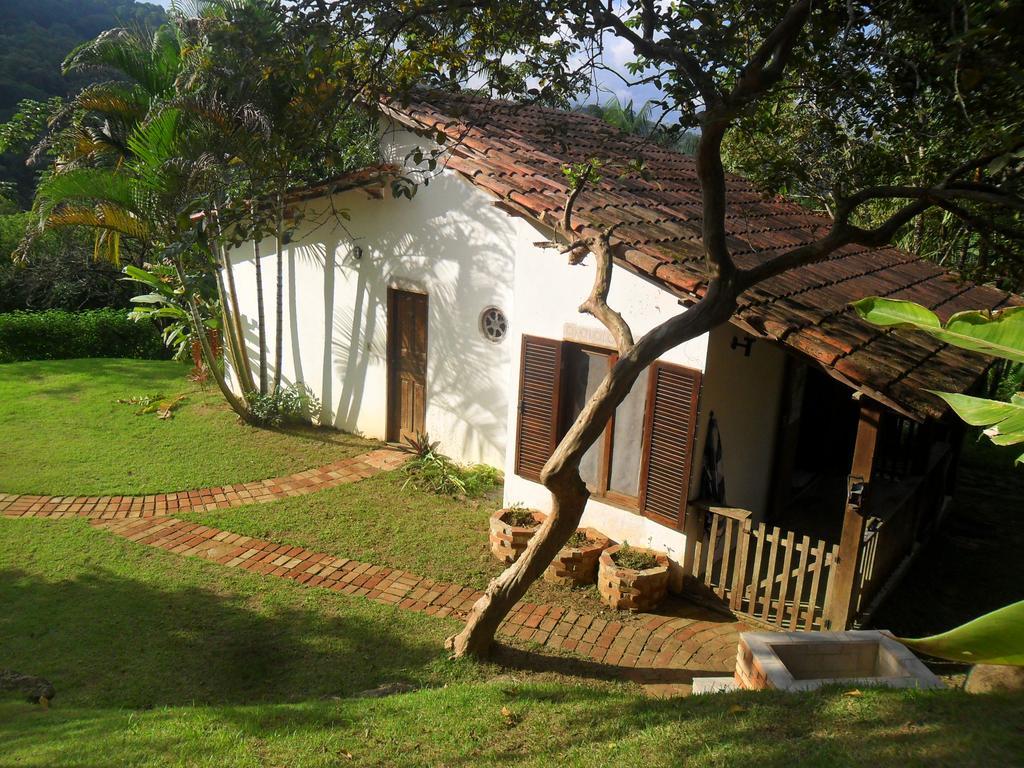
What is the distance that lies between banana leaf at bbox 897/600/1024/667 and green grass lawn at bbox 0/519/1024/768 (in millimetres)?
1941

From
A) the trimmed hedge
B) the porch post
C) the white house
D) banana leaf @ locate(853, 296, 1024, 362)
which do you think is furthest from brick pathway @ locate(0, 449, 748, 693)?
the trimmed hedge

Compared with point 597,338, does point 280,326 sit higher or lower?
lower

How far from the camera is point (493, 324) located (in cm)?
967

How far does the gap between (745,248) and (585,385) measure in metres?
2.35

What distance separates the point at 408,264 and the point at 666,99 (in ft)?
16.6

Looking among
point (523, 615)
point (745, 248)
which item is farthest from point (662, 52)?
point (523, 615)

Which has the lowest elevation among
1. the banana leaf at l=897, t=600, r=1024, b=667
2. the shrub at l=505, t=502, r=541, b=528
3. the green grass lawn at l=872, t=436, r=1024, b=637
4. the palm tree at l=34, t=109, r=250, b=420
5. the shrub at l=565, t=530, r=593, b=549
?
the green grass lawn at l=872, t=436, r=1024, b=637

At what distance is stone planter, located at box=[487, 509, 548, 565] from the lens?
24.1 ft

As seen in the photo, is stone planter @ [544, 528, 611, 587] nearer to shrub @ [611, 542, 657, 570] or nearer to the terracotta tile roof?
shrub @ [611, 542, 657, 570]

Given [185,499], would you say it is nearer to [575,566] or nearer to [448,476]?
[448,476]

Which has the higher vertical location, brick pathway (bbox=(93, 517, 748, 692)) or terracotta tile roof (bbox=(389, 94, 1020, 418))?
terracotta tile roof (bbox=(389, 94, 1020, 418))

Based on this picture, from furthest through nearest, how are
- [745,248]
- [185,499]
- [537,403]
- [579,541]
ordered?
1. [185,499]
2. [745,248]
3. [537,403]
4. [579,541]

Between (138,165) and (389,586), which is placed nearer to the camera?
(389,586)

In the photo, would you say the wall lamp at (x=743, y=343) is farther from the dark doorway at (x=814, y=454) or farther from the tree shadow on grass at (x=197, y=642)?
the tree shadow on grass at (x=197, y=642)
